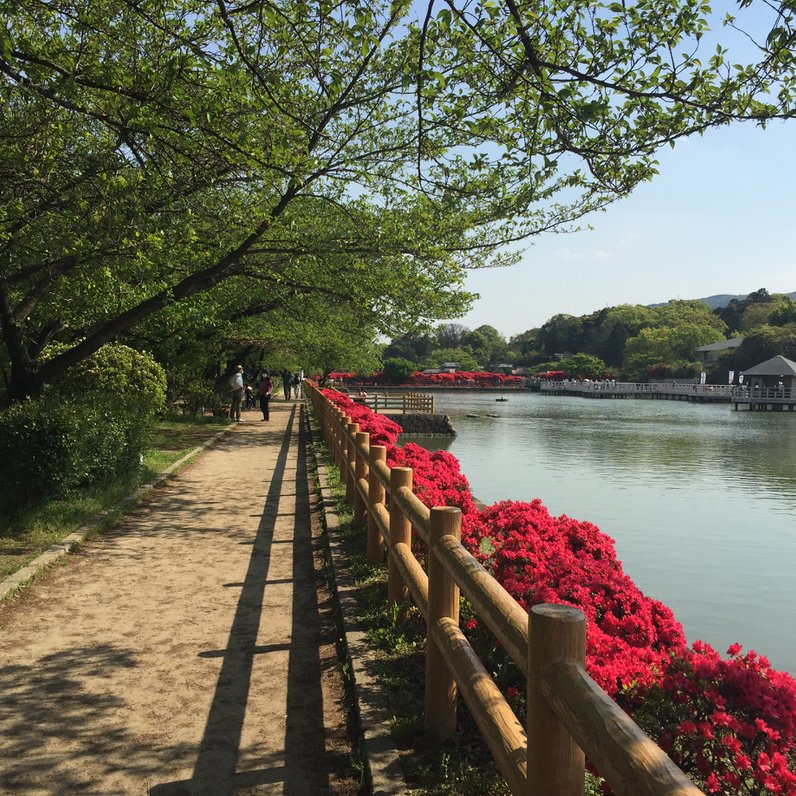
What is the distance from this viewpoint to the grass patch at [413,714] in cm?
319

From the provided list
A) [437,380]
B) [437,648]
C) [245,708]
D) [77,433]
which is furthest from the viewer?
[437,380]

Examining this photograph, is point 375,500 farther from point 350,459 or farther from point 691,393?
point 691,393

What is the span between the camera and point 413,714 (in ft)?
12.7

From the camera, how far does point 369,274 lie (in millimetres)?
11219

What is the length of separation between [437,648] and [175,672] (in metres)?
2.00

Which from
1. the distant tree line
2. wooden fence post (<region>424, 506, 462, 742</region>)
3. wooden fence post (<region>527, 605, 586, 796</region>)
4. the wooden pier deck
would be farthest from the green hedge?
the distant tree line

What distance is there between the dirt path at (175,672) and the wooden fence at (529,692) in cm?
83

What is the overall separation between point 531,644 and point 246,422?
24004 mm

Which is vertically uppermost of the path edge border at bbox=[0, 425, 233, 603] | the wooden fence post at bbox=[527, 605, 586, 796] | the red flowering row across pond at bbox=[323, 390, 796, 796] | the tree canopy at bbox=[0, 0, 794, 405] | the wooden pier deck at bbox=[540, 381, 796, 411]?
the tree canopy at bbox=[0, 0, 794, 405]

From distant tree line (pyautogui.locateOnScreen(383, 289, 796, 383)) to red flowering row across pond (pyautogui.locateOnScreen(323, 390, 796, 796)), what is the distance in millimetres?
78614

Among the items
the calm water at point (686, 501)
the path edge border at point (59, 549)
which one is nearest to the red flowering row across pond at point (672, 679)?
the path edge border at point (59, 549)

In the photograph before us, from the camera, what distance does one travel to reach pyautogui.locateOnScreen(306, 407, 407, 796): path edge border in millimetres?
3229

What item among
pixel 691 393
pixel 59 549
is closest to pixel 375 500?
pixel 59 549

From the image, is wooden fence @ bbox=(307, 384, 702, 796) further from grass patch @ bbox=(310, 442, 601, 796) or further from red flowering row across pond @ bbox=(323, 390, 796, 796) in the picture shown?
red flowering row across pond @ bbox=(323, 390, 796, 796)
